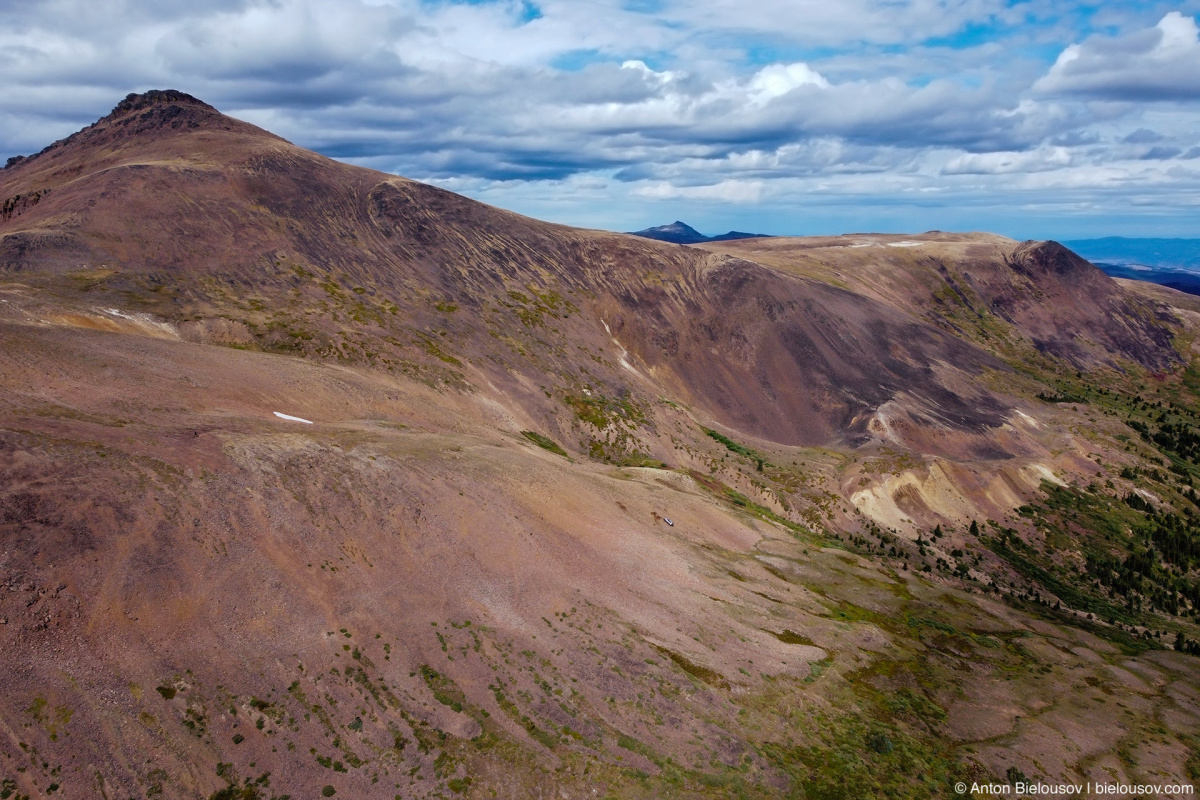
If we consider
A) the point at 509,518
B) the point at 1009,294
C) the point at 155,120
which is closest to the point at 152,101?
the point at 155,120

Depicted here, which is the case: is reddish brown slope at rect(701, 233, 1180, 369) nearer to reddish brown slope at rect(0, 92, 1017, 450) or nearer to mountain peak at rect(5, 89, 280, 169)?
→ reddish brown slope at rect(0, 92, 1017, 450)

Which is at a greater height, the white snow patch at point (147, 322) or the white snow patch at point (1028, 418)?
the white snow patch at point (147, 322)

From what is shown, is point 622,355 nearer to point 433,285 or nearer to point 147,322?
point 433,285

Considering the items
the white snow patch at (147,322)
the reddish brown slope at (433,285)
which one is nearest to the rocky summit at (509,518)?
the white snow patch at (147,322)

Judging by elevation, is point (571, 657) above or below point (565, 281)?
below

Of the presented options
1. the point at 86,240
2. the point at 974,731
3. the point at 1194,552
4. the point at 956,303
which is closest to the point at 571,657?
the point at 974,731

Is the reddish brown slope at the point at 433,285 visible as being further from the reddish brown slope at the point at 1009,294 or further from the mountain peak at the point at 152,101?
the reddish brown slope at the point at 1009,294

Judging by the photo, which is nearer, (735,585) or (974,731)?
(974,731)

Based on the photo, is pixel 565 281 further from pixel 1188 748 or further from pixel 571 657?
pixel 1188 748
